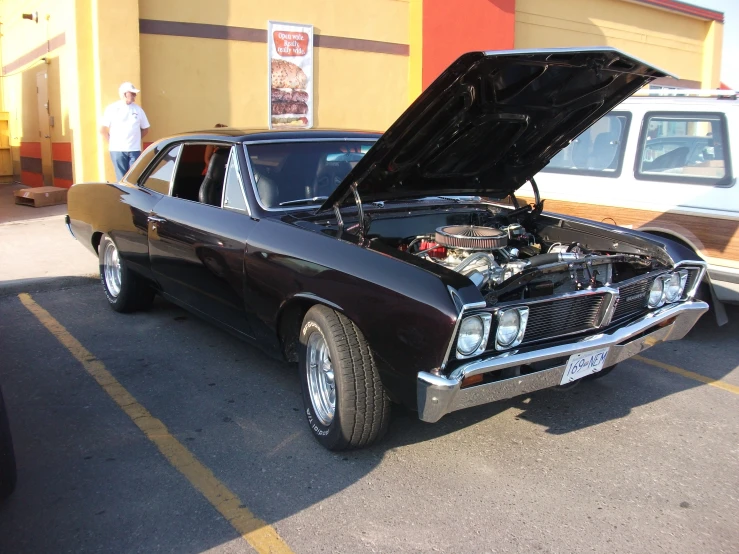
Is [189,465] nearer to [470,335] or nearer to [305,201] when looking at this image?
[470,335]

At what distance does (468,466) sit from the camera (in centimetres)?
346

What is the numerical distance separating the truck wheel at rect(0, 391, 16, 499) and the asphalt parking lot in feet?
0.43

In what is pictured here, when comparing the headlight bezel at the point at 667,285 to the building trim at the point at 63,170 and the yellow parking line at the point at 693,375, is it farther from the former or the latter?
the building trim at the point at 63,170

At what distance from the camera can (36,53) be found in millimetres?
12641

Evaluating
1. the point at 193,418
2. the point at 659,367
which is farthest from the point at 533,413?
the point at 193,418

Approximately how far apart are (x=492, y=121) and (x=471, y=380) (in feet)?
5.56

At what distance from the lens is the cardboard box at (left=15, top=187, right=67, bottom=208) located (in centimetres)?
1081

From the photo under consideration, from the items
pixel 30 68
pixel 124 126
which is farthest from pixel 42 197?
pixel 30 68

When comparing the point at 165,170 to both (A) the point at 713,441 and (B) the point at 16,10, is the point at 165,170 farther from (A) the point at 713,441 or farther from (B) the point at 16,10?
(B) the point at 16,10

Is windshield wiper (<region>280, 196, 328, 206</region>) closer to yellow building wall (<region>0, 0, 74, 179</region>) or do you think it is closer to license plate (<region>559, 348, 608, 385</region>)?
license plate (<region>559, 348, 608, 385</region>)

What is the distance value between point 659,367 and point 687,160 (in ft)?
6.07

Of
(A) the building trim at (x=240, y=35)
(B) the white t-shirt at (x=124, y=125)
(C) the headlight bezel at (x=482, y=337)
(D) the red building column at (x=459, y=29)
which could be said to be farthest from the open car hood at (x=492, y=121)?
(D) the red building column at (x=459, y=29)

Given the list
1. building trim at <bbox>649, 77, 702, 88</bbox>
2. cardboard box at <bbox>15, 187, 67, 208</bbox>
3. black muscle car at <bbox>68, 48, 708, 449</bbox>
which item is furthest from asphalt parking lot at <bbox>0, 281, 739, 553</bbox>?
building trim at <bbox>649, 77, 702, 88</bbox>

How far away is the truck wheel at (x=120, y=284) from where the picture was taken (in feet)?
18.4
